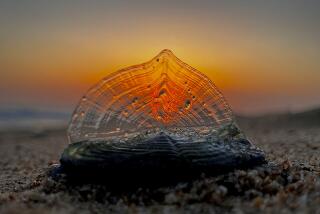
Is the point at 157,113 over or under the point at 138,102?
under

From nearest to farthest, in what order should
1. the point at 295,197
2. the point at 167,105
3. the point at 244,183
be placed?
the point at 295,197 → the point at 244,183 → the point at 167,105

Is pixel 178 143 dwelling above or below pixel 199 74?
below

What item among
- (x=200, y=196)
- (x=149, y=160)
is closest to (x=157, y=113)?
(x=149, y=160)

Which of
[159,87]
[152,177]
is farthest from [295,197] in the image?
[159,87]

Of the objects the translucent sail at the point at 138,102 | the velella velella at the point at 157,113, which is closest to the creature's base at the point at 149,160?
the velella velella at the point at 157,113

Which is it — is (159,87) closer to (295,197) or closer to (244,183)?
(244,183)

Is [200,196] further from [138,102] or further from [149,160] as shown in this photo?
[138,102]


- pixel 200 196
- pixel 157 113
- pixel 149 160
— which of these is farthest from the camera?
pixel 157 113

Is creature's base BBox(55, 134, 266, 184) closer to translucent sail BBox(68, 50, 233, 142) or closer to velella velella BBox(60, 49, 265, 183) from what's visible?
velella velella BBox(60, 49, 265, 183)
